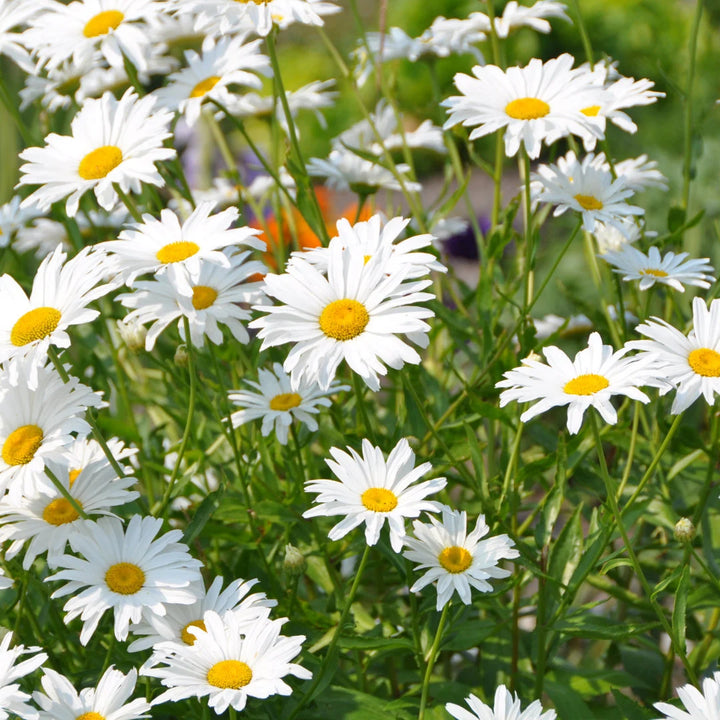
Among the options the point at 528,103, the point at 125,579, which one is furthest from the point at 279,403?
the point at 528,103

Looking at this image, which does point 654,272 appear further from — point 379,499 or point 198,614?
point 198,614

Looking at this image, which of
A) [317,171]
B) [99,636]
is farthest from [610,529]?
[317,171]

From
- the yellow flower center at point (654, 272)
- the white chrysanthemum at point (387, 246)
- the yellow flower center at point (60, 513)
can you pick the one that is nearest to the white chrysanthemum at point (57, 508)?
the yellow flower center at point (60, 513)

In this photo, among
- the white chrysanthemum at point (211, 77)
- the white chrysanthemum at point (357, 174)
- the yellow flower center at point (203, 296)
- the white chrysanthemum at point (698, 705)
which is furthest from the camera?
A: the white chrysanthemum at point (357, 174)

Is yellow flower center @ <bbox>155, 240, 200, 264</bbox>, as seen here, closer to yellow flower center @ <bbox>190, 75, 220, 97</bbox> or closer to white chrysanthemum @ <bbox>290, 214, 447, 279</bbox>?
white chrysanthemum @ <bbox>290, 214, 447, 279</bbox>

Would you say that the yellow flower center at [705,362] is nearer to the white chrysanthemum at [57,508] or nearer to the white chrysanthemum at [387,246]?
the white chrysanthemum at [387,246]

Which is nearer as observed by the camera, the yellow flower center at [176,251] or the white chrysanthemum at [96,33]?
the yellow flower center at [176,251]
